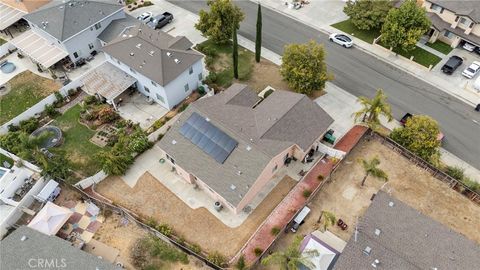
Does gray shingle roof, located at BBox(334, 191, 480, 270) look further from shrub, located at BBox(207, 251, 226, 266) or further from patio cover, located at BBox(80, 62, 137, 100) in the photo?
patio cover, located at BBox(80, 62, 137, 100)

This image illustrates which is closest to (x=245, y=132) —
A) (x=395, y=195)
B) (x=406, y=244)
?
(x=395, y=195)

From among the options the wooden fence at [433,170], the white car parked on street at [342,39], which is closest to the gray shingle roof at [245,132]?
the wooden fence at [433,170]

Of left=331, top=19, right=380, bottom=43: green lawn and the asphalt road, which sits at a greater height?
left=331, top=19, right=380, bottom=43: green lawn

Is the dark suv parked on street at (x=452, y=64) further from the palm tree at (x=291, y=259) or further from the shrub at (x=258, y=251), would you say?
the shrub at (x=258, y=251)

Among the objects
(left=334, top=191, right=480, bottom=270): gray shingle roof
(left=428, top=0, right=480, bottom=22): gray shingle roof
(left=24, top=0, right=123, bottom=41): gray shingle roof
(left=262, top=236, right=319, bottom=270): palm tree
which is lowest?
(left=334, top=191, right=480, bottom=270): gray shingle roof

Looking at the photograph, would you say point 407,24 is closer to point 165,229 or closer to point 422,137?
point 422,137

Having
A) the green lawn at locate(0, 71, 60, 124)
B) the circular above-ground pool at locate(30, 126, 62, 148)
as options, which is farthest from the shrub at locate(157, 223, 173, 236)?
the green lawn at locate(0, 71, 60, 124)
